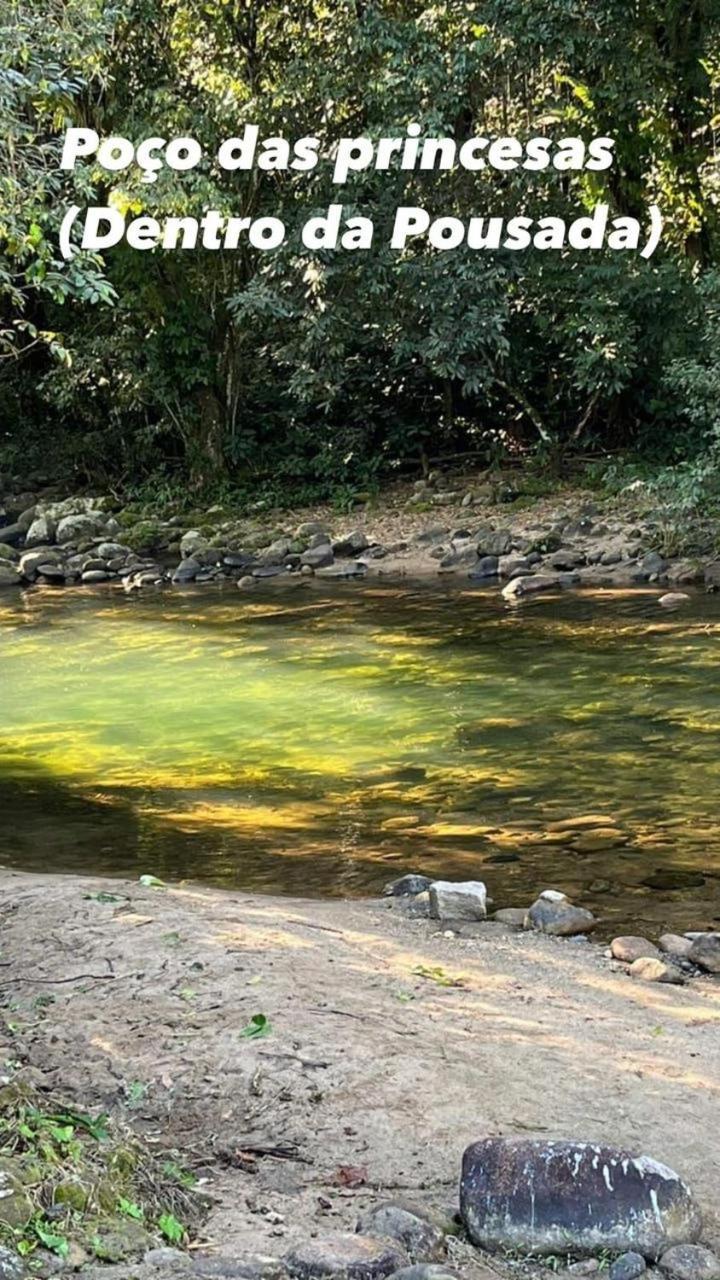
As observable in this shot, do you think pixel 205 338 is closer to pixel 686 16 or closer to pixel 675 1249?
pixel 686 16

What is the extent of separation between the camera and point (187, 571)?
60.7 feet

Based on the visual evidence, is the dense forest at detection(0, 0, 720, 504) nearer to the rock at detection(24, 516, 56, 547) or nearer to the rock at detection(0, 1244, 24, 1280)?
the rock at detection(24, 516, 56, 547)

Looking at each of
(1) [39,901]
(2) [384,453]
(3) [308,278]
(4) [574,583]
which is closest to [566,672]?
(4) [574,583]

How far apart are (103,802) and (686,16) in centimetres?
1424

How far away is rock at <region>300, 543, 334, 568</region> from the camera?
60.0 ft

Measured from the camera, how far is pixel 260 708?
448 inches

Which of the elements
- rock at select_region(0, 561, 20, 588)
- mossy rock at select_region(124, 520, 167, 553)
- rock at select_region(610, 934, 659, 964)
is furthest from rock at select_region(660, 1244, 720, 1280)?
mossy rock at select_region(124, 520, 167, 553)

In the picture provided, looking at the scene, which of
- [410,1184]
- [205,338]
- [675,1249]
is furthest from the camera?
[205,338]

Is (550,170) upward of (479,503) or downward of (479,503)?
upward

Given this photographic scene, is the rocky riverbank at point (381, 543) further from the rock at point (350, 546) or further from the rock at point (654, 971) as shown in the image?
the rock at point (654, 971)

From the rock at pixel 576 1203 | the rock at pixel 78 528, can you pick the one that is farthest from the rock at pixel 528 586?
the rock at pixel 576 1203

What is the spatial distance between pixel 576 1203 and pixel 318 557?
14947 millimetres

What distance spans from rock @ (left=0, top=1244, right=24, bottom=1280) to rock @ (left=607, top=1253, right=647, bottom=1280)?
4.82 feet

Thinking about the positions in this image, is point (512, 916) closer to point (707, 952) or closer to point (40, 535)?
point (707, 952)
